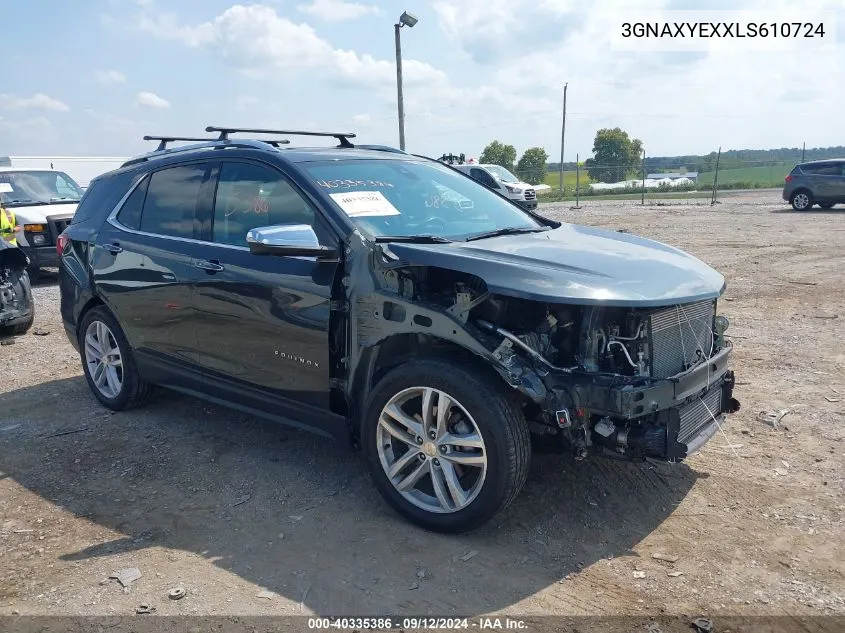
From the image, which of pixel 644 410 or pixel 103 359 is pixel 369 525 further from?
pixel 103 359

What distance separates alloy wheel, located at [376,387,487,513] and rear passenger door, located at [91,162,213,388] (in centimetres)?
166

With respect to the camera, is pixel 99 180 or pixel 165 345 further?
pixel 99 180

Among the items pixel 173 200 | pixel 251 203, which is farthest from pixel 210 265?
pixel 173 200

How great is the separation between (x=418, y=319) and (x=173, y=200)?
2.24m

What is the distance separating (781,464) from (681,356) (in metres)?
1.26

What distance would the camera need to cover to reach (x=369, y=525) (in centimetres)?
367

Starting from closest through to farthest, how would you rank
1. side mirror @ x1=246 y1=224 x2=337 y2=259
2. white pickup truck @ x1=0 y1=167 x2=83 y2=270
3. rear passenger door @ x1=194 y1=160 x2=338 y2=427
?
side mirror @ x1=246 y1=224 x2=337 y2=259 < rear passenger door @ x1=194 y1=160 x2=338 y2=427 < white pickup truck @ x1=0 y1=167 x2=83 y2=270

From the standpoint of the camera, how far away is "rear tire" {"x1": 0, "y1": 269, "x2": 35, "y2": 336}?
797 cm

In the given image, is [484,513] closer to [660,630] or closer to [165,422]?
[660,630]

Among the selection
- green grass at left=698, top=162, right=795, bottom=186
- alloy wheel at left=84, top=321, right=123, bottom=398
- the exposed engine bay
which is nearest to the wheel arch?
the exposed engine bay

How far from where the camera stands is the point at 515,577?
125 inches

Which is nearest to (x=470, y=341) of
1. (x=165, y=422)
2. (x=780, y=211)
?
(x=165, y=422)

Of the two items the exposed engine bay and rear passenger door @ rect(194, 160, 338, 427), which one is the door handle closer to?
rear passenger door @ rect(194, 160, 338, 427)

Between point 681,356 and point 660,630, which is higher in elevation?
point 681,356
